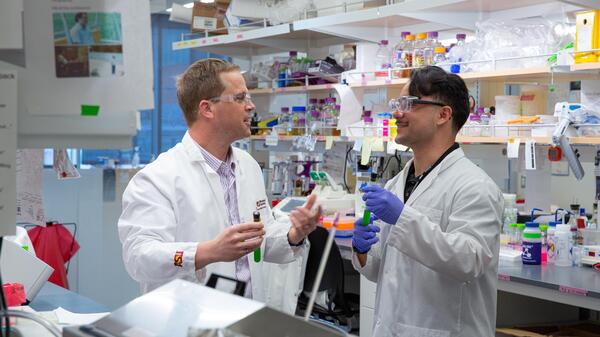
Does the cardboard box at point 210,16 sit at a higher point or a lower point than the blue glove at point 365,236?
higher

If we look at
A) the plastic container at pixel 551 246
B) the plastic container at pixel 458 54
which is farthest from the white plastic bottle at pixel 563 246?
the plastic container at pixel 458 54

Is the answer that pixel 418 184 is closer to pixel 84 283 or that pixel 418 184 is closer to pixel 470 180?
pixel 470 180

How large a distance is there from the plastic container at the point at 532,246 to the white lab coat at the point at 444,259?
1.14 m

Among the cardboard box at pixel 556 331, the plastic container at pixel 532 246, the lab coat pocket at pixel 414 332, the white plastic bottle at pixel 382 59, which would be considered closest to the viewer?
the lab coat pocket at pixel 414 332

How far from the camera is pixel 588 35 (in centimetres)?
318

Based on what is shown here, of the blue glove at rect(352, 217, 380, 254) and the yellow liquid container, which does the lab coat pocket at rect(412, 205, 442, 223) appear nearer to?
the blue glove at rect(352, 217, 380, 254)

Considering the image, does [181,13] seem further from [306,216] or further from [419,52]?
[306,216]

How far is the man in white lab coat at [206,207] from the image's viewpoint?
6.81 ft

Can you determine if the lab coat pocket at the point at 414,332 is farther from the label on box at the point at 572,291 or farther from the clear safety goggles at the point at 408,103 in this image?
the label on box at the point at 572,291

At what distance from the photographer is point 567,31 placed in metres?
3.47

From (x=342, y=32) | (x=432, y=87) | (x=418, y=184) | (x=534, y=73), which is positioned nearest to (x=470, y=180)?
(x=418, y=184)

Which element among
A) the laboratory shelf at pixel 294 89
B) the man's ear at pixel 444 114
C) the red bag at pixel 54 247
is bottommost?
the red bag at pixel 54 247

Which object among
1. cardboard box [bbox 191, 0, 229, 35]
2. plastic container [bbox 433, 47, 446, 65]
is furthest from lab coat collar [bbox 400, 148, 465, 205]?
cardboard box [bbox 191, 0, 229, 35]

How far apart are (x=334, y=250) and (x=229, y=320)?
8.83 ft
